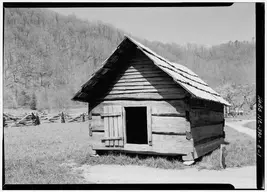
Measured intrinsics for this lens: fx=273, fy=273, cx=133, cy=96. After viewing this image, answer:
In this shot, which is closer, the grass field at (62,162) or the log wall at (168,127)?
the grass field at (62,162)

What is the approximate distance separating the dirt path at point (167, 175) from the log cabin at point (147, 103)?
3.20ft

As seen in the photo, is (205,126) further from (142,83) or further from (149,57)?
(149,57)

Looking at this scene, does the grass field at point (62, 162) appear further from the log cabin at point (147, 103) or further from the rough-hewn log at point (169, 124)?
the rough-hewn log at point (169, 124)

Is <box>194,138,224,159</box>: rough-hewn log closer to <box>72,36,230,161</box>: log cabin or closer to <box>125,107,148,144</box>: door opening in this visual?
<box>72,36,230,161</box>: log cabin

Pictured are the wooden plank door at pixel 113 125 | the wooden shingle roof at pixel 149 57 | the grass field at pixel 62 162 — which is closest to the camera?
the grass field at pixel 62 162

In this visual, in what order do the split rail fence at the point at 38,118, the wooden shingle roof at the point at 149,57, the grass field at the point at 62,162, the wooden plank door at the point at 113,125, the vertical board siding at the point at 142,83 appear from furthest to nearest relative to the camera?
the split rail fence at the point at 38,118 → the wooden plank door at the point at 113,125 → the vertical board siding at the point at 142,83 → the wooden shingle roof at the point at 149,57 → the grass field at the point at 62,162

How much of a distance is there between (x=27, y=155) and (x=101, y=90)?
3.86m

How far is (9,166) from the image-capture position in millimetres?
8344

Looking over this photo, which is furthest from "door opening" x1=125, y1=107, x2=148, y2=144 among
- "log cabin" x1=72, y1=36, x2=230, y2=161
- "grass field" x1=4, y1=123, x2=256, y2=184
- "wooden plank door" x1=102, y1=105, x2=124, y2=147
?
"wooden plank door" x1=102, y1=105, x2=124, y2=147

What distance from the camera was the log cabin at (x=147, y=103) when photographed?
870 cm

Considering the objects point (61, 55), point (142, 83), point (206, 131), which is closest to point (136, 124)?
point (206, 131)

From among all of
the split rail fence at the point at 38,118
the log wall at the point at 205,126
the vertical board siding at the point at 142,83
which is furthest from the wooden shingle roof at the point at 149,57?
the split rail fence at the point at 38,118

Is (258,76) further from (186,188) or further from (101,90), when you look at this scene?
(101,90)

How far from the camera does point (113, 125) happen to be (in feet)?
31.5
